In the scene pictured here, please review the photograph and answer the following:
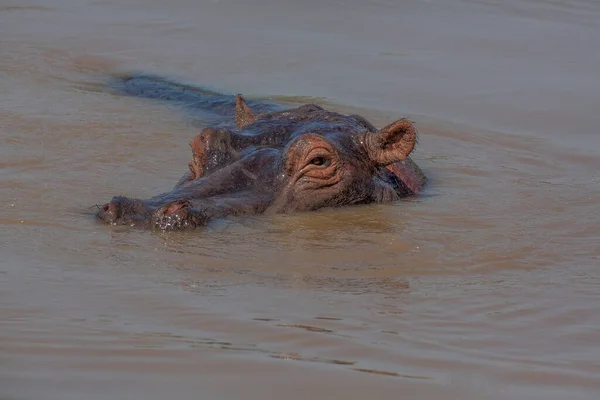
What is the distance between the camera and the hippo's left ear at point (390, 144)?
8.35m

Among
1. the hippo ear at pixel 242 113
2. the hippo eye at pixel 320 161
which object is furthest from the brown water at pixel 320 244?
the hippo ear at pixel 242 113

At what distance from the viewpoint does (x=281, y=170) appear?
8.05m

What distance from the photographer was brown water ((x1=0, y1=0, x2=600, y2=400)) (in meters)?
4.97

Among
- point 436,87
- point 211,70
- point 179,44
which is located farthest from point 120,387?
point 179,44

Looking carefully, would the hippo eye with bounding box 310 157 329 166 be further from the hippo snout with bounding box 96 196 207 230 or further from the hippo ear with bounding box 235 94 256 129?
the hippo ear with bounding box 235 94 256 129

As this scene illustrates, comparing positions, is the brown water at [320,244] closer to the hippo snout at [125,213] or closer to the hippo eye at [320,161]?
the hippo snout at [125,213]

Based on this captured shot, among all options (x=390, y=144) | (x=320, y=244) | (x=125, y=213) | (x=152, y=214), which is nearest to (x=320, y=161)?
(x=390, y=144)

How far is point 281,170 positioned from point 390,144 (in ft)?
3.03

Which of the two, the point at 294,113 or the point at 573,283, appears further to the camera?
the point at 294,113

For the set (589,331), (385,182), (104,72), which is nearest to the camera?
(589,331)

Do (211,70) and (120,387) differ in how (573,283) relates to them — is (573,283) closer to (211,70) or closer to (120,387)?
(120,387)

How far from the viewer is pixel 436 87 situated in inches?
503

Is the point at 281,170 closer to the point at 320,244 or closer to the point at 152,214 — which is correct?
the point at 320,244

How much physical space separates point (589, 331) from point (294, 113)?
12.0ft
